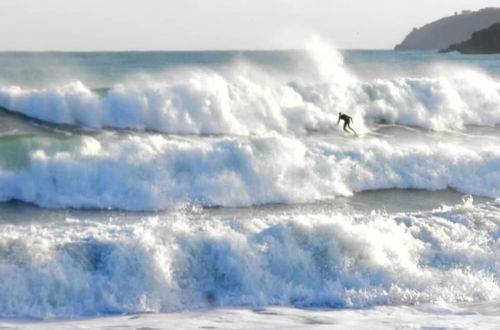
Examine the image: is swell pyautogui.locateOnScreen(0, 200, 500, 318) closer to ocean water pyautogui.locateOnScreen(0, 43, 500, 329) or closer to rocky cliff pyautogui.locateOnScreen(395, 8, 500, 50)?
ocean water pyautogui.locateOnScreen(0, 43, 500, 329)

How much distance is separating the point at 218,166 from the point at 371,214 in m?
3.79

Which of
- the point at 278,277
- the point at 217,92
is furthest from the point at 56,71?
the point at 278,277

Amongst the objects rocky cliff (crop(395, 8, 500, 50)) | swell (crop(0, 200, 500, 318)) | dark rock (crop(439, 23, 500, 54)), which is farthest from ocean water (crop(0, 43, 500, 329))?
rocky cliff (crop(395, 8, 500, 50))

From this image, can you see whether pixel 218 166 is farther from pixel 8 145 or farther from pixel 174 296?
pixel 174 296

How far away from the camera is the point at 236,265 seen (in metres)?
13.5

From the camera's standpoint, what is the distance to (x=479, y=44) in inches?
4240

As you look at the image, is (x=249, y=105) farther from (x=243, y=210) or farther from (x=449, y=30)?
(x=449, y=30)

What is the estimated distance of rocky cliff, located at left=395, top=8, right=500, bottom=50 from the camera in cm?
15262

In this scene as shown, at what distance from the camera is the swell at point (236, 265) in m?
12.5

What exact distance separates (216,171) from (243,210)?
1.71 m

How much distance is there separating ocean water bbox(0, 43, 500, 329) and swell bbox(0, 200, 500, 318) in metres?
0.03

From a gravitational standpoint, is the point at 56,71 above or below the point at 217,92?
above

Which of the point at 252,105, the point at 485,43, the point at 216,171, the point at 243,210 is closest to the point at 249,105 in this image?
the point at 252,105

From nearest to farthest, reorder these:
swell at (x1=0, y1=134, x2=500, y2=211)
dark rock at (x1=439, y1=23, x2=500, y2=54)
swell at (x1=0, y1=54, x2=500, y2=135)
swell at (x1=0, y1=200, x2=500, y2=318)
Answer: swell at (x1=0, y1=200, x2=500, y2=318)
swell at (x1=0, y1=134, x2=500, y2=211)
swell at (x1=0, y1=54, x2=500, y2=135)
dark rock at (x1=439, y1=23, x2=500, y2=54)
